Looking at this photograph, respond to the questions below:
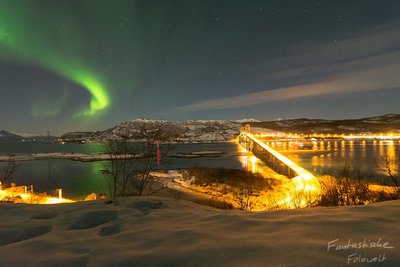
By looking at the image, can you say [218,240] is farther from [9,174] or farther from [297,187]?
[9,174]

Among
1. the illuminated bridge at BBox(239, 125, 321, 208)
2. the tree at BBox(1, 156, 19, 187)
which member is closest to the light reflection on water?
the illuminated bridge at BBox(239, 125, 321, 208)

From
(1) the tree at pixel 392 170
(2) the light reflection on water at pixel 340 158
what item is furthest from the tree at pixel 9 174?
(2) the light reflection on water at pixel 340 158

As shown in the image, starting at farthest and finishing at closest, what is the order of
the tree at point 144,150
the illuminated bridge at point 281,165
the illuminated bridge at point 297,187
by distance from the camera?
the illuminated bridge at point 281,165 < the tree at point 144,150 < the illuminated bridge at point 297,187

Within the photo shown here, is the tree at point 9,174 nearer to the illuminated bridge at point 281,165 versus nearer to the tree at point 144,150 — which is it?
the tree at point 144,150

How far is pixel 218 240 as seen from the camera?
344 centimetres

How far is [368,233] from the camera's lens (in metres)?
3.25

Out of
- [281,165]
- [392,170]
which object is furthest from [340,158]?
[392,170]

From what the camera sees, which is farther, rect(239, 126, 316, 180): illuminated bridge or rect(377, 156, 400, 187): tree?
rect(239, 126, 316, 180): illuminated bridge

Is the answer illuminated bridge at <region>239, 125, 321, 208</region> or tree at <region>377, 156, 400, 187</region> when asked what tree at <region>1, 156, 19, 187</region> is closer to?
illuminated bridge at <region>239, 125, 321, 208</region>

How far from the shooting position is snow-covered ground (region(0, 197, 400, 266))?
2789mm

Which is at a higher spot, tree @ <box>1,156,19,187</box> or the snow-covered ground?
the snow-covered ground

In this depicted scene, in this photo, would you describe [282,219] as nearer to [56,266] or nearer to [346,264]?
[346,264]

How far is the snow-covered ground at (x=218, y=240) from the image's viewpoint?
2.79 m

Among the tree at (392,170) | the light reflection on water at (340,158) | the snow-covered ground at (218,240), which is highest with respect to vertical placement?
the snow-covered ground at (218,240)
